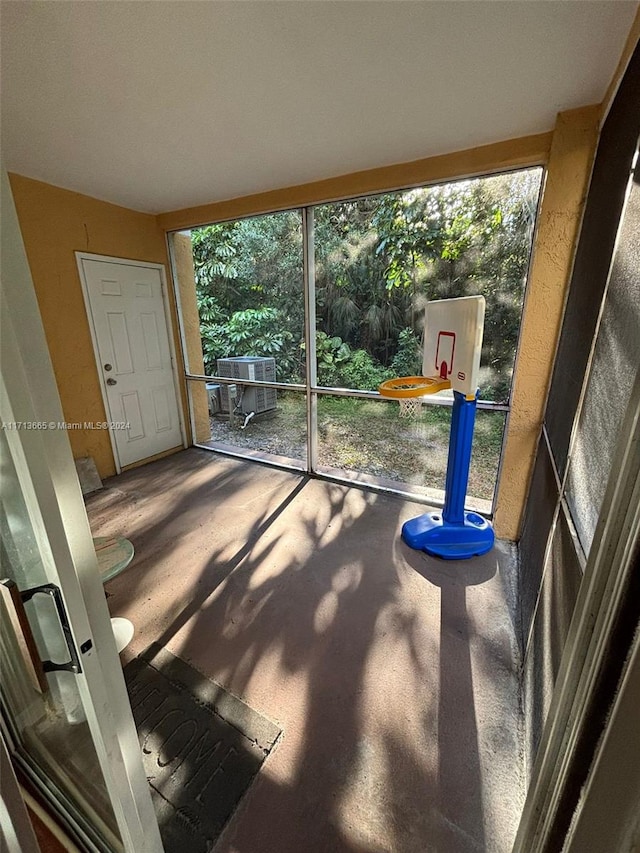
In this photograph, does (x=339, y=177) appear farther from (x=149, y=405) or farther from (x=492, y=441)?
(x=149, y=405)

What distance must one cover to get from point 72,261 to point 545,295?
3645mm

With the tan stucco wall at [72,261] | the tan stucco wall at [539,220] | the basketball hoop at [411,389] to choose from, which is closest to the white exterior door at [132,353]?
the tan stucco wall at [72,261]

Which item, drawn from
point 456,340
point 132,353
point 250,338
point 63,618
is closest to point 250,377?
point 250,338

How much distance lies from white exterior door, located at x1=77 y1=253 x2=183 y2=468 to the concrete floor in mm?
940

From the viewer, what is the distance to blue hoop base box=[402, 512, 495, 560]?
225cm

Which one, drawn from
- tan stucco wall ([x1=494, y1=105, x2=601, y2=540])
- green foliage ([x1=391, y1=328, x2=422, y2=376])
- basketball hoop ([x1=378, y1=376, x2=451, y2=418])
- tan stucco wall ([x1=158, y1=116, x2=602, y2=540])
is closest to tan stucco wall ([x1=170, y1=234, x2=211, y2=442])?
tan stucco wall ([x1=158, y1=116, x2=602, y2=540])

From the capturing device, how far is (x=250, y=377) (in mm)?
3889

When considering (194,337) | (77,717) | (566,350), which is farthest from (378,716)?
(194,337)

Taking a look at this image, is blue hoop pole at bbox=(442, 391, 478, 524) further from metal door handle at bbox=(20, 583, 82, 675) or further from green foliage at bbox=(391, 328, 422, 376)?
metal door handle at bbox=(20, 583, 82, 675)

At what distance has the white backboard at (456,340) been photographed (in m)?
1.87

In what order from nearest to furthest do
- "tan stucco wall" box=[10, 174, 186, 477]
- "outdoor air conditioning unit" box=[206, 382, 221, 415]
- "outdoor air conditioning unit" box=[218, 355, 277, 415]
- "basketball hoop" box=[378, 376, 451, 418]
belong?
"basketball hoop" box=[378, 376, 451, 418], "tan stucco wall" box=[10, 174, 186, 477], "outdoor air conditioning unit" box=[218, 355, 277, 415], "outdoor air conditioning unit" box=[206, 382, 221, 415]

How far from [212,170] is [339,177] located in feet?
3.08

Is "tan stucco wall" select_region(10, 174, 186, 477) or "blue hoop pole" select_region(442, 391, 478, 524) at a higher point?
"tan stucco wall" select_region(10, 174, 186, 477)

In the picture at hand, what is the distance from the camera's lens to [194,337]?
407 centimetres
